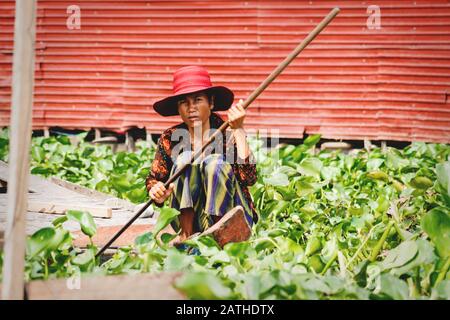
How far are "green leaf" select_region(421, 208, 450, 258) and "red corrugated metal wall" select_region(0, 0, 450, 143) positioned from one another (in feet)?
16.8

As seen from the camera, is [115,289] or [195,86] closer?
[115,289]

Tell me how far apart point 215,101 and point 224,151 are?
32 cm

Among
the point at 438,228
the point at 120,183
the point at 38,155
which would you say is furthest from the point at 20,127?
the point at 38,155

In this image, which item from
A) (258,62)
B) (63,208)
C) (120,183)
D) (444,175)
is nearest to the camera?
(444,175)

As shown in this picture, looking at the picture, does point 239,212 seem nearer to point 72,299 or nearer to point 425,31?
point 72,299

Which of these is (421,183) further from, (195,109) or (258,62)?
(258,62)

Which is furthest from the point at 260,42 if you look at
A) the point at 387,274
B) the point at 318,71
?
the point at 387,274

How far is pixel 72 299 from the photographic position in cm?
255

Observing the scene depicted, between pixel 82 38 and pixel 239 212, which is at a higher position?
pixel 82 38

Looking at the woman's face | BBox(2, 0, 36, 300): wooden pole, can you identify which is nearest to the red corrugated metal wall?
the woman's face

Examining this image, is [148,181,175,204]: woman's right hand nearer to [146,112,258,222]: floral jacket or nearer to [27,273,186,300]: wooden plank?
[146,112,258,222]: floral jacket

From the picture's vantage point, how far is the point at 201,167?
3.68 m
